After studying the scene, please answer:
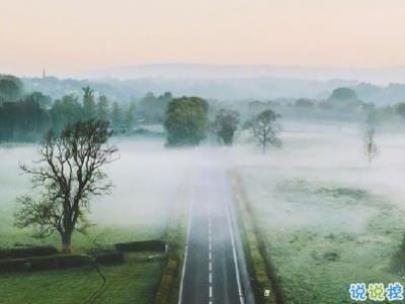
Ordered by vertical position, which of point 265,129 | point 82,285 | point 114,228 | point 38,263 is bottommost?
point 82,285

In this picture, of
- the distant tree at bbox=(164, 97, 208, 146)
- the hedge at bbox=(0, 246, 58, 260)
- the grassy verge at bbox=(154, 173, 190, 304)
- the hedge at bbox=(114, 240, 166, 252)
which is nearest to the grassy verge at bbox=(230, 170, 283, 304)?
the grassy verge at bbox=(154, 173, 190, 304)

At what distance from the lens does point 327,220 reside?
92.6m

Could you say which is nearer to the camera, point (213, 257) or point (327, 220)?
point (213, 257)

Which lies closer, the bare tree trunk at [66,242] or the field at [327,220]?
the field at [327,220]

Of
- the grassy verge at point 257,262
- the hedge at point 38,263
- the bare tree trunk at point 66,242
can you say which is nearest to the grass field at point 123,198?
the bare tree trunk at point 66,242

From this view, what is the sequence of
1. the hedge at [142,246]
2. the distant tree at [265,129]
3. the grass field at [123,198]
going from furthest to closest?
the distant tree at [265,129] < the grass field at [123,198] < the hedge at [142,246]

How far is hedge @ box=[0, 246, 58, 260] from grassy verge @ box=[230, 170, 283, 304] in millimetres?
23903

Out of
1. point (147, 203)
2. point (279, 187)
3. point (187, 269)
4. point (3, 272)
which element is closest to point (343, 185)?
point (279, 187)

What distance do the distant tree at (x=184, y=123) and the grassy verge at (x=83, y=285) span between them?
117 meters

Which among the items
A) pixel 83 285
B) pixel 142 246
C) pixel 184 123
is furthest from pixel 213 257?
pixel 184 123

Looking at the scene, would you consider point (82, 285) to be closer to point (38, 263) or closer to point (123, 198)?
point (38, 263)

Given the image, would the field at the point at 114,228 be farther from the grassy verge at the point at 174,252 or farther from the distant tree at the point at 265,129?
the distant tree at the point at 265,129

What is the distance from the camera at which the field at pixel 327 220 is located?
2491 inches

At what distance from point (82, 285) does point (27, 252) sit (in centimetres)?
1288
